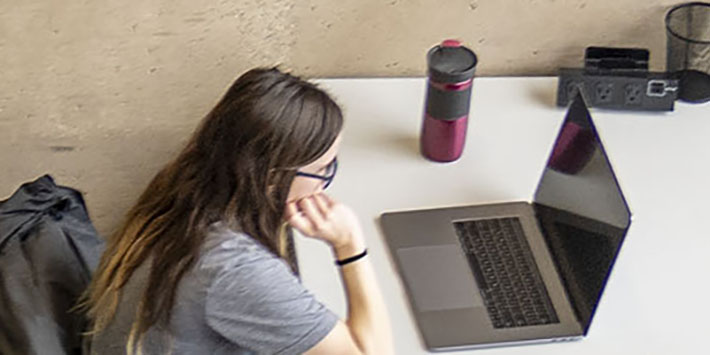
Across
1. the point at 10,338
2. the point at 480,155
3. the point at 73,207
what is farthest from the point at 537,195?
the point at 10,338

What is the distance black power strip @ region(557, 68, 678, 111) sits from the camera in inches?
82.8

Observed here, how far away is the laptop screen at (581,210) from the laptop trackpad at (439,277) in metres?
0.15

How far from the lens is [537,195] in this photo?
6.21 ft

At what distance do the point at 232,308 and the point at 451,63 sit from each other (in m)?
0.68

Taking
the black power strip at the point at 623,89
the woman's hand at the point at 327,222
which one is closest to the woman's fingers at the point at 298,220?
the woman's hand at the point at 327,222

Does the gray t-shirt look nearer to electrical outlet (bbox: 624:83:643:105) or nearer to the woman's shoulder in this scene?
the woman's shoulder

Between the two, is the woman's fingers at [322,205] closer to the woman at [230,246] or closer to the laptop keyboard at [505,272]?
the woman at [230,246]

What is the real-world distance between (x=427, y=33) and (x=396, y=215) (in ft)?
1.47

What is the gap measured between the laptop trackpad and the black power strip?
488mm

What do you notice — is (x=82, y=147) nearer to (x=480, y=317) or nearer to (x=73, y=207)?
(x=73, y=207)

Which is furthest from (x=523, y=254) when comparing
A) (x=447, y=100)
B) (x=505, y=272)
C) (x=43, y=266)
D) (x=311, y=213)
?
(x=43, y=266)

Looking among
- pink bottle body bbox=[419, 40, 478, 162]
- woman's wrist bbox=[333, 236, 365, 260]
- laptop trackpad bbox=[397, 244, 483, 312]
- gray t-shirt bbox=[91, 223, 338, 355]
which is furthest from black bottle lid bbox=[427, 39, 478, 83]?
gray t-shirt bbox=[91, 223, 338, 355]

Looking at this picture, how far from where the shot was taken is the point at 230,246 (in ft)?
4.74

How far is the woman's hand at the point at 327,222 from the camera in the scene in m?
1.59
